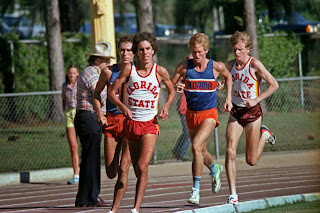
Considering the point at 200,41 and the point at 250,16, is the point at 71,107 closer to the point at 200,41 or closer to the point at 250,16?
the point at 200,41

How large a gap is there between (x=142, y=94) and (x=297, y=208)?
2.49 metres

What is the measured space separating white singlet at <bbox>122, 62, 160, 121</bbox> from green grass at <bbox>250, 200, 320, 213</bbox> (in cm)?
197

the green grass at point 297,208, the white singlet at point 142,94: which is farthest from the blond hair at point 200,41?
the green grass at point 297,208

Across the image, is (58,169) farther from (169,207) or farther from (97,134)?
(169,207)

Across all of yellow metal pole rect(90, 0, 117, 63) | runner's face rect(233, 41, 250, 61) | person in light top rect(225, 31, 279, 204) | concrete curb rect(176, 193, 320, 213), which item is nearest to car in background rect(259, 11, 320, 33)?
yellow metal pole rect(90, 0, 117, 63)

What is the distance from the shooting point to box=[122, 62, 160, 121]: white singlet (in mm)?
7754

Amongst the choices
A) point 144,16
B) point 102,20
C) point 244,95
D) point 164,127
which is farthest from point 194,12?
point 244,95

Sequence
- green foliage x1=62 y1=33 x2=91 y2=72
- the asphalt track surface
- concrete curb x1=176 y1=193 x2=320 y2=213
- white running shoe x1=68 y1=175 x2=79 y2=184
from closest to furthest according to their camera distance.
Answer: concrete curb x1=176 y1=193 x2=320 y2=213 < the asphalt track surface < white running shoe x1=68 y1=175 x2=79 y2=184 < green foliage x1=62 y1=33 x2=91 y2=72

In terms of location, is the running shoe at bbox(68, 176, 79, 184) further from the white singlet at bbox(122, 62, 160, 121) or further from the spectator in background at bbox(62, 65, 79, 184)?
the white singlet at bbox(122, 62, 160, 121)

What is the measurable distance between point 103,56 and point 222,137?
7.50 metres

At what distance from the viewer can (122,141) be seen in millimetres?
8180

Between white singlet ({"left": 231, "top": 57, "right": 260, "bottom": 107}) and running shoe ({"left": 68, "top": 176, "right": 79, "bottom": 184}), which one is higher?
white singlet ({"left": 231, "top": 57, "right": 260, "bottom": 107})

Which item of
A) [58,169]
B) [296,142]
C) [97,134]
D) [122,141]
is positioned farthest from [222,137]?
[122,141]

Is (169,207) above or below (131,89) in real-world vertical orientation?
below
